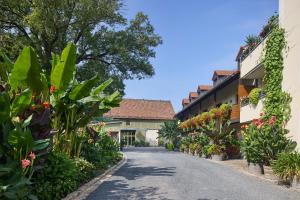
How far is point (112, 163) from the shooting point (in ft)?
63.8

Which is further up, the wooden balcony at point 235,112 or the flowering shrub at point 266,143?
the wooden balcony at point 235,112

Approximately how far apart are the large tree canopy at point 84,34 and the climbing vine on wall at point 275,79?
12.3m

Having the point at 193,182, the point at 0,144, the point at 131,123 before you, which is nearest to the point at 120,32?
the point at 193,182


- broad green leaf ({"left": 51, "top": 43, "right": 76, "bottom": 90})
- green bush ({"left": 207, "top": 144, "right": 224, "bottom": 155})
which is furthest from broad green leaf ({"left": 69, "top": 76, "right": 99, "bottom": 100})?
green bush ({"left": 207, "top": 144, "right": 224, "bottom": 155})

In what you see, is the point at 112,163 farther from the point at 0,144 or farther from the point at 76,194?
the point at 0,144

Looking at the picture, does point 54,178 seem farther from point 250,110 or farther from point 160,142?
point 160,142

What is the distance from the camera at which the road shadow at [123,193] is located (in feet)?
32.8

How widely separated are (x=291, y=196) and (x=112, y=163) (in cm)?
1036

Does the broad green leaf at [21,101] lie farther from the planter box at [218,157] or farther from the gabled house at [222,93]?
the gabled house at [222,93]

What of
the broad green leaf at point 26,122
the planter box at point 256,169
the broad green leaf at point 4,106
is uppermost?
the broad green leaf at point 4,106

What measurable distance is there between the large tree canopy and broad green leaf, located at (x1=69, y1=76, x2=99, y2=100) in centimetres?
1351

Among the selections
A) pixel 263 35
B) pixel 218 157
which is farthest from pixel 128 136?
pixel 263 35

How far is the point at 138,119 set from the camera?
217 feet

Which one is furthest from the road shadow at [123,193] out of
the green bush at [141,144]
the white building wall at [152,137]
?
the white building wall at [152,137]
